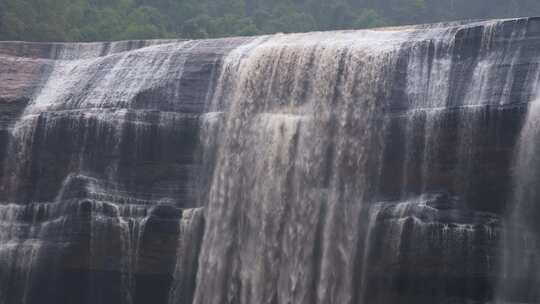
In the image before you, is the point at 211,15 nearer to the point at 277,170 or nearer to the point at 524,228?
the point at 277,170

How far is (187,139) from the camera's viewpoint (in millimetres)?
30844

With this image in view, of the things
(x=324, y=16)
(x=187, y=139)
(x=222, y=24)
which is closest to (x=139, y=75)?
(x=187, y=139)

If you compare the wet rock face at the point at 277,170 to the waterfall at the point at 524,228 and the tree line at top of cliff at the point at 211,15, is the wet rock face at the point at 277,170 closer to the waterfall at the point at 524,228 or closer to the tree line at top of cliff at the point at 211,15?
the waterfall at the point at 524,228

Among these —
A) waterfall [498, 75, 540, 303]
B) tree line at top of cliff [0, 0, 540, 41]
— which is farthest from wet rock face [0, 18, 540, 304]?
tree line at top of cliff [0, 0, 540, 41]

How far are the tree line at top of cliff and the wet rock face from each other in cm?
1442

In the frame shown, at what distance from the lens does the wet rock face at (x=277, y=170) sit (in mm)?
Result: 25938

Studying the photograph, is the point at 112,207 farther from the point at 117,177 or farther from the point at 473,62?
the point at 473,62

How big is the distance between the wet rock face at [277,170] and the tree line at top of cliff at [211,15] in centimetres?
1442

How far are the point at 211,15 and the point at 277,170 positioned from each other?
33627 millimetres

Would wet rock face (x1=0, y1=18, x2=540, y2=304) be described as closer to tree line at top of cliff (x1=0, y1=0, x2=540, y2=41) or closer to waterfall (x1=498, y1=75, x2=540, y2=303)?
waterfall (x1=498, y1=75, x2=540, y2=303)

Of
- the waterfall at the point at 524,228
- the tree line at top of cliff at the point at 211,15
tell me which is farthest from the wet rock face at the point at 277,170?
the tree line at top of cliff at the point at 211,15

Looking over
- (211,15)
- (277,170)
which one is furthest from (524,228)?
(211,15)

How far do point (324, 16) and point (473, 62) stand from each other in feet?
119

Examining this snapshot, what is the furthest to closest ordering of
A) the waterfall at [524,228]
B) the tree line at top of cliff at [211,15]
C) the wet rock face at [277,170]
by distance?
the tree line at top of cliff at [211,15] < the wet rock face at [277,170] < the waterfall at [524,228]
